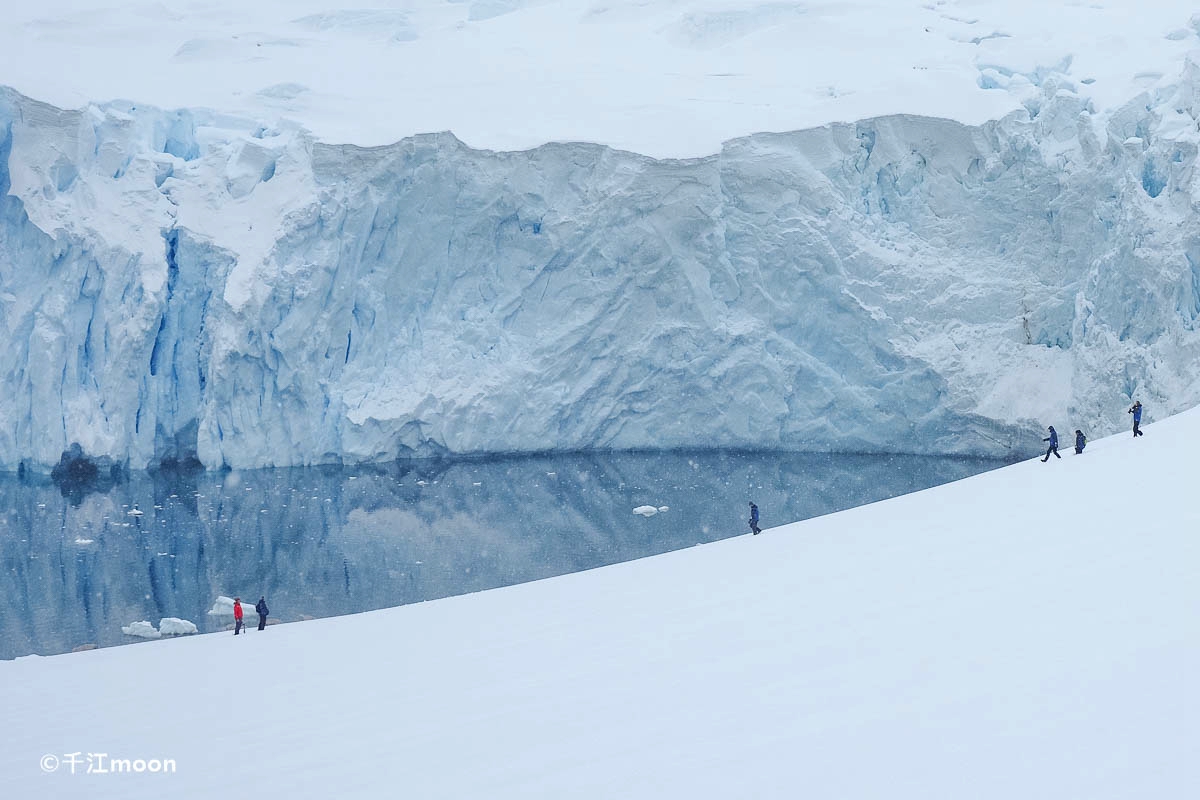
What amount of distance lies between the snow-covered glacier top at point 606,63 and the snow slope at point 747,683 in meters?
10.9

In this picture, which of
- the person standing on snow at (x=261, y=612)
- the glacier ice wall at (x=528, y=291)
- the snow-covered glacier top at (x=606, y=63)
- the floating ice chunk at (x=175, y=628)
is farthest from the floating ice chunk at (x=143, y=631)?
the snow-covered glacier top at (x=606, y=63)

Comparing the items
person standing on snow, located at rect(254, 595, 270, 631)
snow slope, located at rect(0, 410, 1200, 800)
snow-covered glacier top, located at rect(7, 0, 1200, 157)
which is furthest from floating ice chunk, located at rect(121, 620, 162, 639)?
snow-covered glacier top, located at rect(7, 0, 1200, 157)

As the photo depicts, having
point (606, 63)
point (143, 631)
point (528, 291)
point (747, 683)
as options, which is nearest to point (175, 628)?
point (143, 631)

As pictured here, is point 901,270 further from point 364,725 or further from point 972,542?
point 364,725

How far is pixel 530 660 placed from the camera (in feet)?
20.6

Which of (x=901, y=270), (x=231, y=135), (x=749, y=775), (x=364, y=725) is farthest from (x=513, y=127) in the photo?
(x=749, y=775)

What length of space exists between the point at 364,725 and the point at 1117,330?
1295 cm

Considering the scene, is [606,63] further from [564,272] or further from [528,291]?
[528,291]

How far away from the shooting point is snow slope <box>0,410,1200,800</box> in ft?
13.1

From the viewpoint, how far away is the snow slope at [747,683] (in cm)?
400

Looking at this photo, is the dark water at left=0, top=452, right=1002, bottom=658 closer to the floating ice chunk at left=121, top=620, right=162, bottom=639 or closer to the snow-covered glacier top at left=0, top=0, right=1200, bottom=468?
the floating ice chunk at left=121, top=620, right=162, bottom=639

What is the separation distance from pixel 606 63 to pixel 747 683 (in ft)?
59.5

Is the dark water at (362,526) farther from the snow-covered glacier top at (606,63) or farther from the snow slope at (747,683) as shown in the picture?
the snow-covered glacier top at (606,63)

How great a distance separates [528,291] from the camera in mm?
18359
